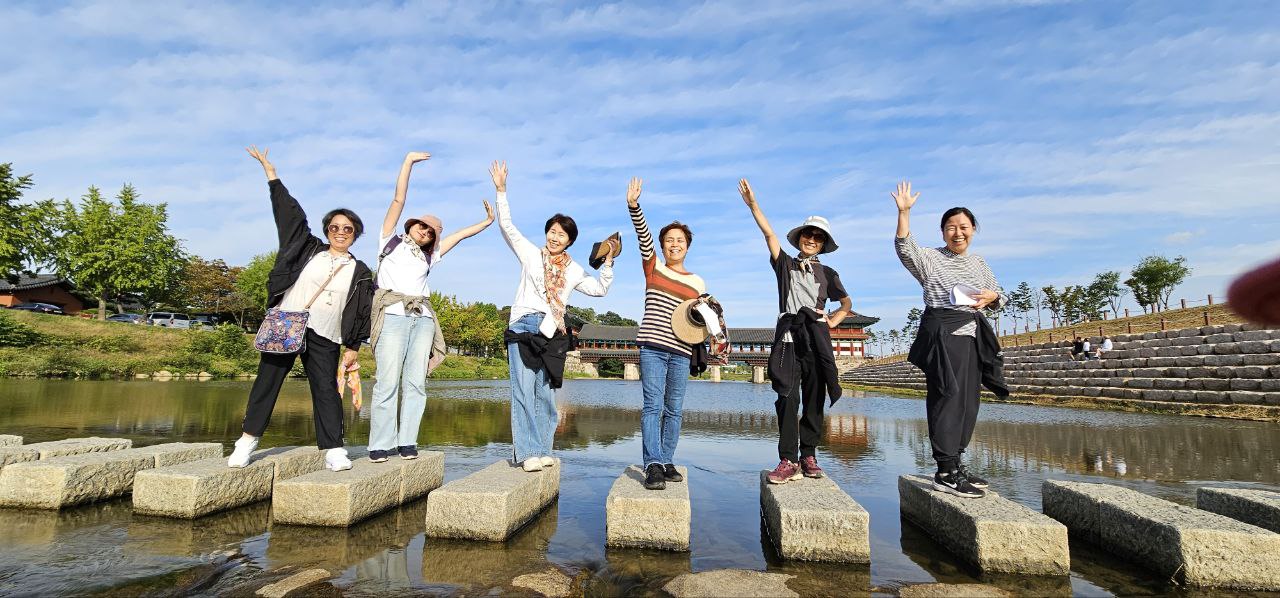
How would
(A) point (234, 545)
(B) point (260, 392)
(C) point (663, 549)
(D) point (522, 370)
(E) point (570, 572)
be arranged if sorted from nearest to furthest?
1. (E) point (570, 572)
2. (A) point (234, 545)
3. (C) point (663, 549)
4. (B) point (260, 392)
5. (D) point (522, 370)

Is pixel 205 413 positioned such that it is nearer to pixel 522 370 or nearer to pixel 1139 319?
pixel 522 370

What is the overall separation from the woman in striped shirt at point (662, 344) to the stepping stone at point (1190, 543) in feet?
7.29

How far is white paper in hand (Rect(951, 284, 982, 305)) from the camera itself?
11.0 ft

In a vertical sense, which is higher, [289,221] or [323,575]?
[289,221]

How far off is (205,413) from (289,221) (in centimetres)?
699

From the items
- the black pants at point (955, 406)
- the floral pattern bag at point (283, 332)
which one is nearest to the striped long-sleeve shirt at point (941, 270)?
the black pants at point (955, 406)

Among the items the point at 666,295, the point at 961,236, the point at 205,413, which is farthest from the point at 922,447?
the point at 205,413

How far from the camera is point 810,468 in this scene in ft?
11.8

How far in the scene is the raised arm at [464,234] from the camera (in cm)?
450

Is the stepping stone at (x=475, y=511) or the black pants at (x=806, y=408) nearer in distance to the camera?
the stepping stone at (x=475, y=511)

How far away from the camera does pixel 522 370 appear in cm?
395

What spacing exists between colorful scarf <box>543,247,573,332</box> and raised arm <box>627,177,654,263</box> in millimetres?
700

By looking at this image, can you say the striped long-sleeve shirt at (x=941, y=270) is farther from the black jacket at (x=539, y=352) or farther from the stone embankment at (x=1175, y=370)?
the stone embankment at (x=1175, y=370)

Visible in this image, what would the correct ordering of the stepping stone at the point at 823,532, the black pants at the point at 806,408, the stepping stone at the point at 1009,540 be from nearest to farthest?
the stepping stone at the point at 1009,540, the stepping stone at the point at 823,532, the black pants at the point at 806,408
